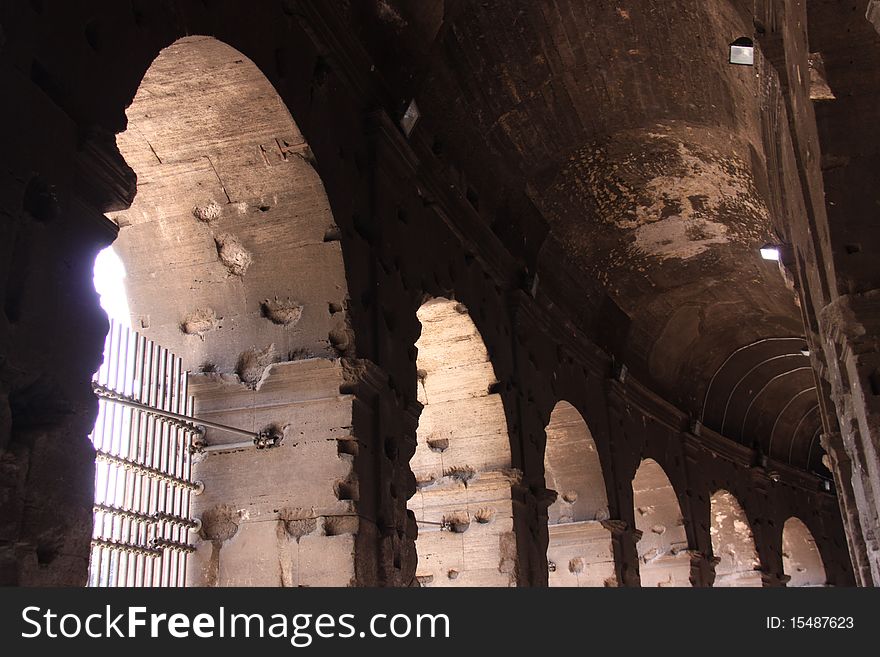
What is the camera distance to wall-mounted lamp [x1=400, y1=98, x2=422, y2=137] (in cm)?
812

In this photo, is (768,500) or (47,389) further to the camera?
(768,500)

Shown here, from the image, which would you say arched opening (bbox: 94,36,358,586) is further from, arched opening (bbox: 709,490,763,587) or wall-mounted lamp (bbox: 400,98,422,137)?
arched opening (bbox: 709,490,763,587)

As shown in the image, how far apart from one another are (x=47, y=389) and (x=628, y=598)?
Result: 2286 mm

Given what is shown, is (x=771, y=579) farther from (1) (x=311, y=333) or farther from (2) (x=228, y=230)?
(2) (x=228, y=230)

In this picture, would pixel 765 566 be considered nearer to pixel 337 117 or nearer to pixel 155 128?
pixel 337 117

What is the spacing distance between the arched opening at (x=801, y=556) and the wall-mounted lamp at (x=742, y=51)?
14.8 metres

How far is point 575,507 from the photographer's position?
1236 centimetres

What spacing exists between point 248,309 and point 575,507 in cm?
671

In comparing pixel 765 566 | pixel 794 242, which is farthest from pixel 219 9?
pixel 765 566

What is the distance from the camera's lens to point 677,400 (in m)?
16.9

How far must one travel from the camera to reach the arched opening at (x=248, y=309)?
6285 mm

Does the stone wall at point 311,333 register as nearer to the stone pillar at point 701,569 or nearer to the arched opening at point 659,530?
the arched opening at point 659,530

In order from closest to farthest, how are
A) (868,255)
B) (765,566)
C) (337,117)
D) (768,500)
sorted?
1. (868,255)
2. (337,117)
3. (765,566)
4. (768,500)

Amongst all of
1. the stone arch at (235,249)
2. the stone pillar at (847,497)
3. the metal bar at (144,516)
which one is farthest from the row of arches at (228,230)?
the stone pillar at (847,497)
